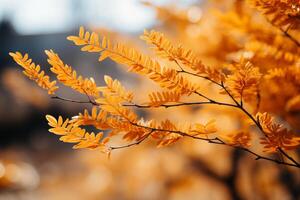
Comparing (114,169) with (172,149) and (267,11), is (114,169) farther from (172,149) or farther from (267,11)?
(267,11)

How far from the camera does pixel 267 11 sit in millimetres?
859

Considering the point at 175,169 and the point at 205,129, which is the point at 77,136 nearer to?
the point at 205,129

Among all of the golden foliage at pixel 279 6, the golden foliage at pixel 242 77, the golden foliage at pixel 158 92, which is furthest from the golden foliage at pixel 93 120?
the golden foliage at pixel 279 6

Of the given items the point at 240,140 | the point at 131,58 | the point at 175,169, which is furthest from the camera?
the point at 175,169

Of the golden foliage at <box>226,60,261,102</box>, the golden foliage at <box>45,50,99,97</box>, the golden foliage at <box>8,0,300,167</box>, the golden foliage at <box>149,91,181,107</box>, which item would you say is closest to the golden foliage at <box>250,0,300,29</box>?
the golden foliage at <box>8,0,300,167</box>

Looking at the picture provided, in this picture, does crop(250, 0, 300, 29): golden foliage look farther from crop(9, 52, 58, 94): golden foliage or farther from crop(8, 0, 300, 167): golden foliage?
crop(9, 52, 58, 94): golden foliage

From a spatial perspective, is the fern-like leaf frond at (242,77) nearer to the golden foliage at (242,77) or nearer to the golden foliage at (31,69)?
the golden foliage at (242,77)

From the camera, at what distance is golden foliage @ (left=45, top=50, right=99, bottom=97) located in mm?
792

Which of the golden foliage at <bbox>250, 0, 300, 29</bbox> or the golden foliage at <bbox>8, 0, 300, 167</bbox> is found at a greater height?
the golden foliage at <bbox>250, 0, 300, 29</bbox>

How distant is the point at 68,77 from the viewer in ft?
2.67

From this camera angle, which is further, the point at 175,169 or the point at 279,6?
the point at 175,169

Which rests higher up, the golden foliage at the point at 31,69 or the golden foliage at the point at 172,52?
the golden foliage at the point at 172,52

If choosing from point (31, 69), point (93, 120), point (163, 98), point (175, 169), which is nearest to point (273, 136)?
point (163, 98)

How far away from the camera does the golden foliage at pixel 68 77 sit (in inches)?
31.2
